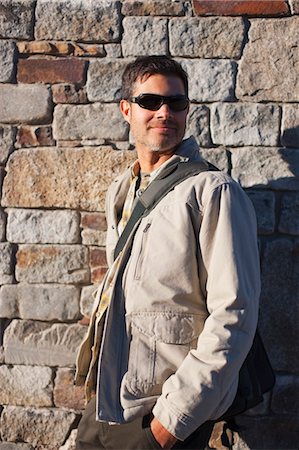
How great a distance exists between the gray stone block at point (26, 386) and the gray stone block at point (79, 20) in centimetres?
169

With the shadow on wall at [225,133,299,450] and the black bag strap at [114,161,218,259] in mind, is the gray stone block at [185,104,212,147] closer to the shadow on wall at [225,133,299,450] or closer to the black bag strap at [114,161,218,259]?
the shadow on wall at [225,133,299,450]

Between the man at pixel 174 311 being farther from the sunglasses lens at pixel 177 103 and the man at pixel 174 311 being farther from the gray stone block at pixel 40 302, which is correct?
the gray stone block at pixel 40 302

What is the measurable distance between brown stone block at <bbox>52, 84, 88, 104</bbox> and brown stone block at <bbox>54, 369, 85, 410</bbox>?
53.5 inches

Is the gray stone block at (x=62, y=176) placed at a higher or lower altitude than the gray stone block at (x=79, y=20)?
lower

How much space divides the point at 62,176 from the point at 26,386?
108 cm

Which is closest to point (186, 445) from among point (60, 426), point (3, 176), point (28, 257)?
point (60, 426)

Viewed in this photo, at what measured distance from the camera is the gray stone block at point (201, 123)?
3.38m

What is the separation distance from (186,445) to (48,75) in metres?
1.99

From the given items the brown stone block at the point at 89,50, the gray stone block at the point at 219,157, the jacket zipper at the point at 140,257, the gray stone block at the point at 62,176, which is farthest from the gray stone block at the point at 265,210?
the brown stone block at the point at 89,50

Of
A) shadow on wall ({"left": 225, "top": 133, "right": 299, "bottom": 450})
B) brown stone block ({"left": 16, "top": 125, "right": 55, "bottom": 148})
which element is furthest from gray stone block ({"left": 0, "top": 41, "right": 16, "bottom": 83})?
shadow on wall ({"left": 225, "top": 133, "right": 299, "bottom": 450})

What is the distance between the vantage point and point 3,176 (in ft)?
11.5

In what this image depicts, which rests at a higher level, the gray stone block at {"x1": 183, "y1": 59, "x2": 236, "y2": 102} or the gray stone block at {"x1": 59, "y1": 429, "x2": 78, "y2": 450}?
the gray stone block at {"x1": 183, "y1": 59, "x2": 236, "y2": 102}

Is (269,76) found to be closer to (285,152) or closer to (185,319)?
(285,152)

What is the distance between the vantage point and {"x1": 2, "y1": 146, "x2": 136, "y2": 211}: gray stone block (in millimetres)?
3410
